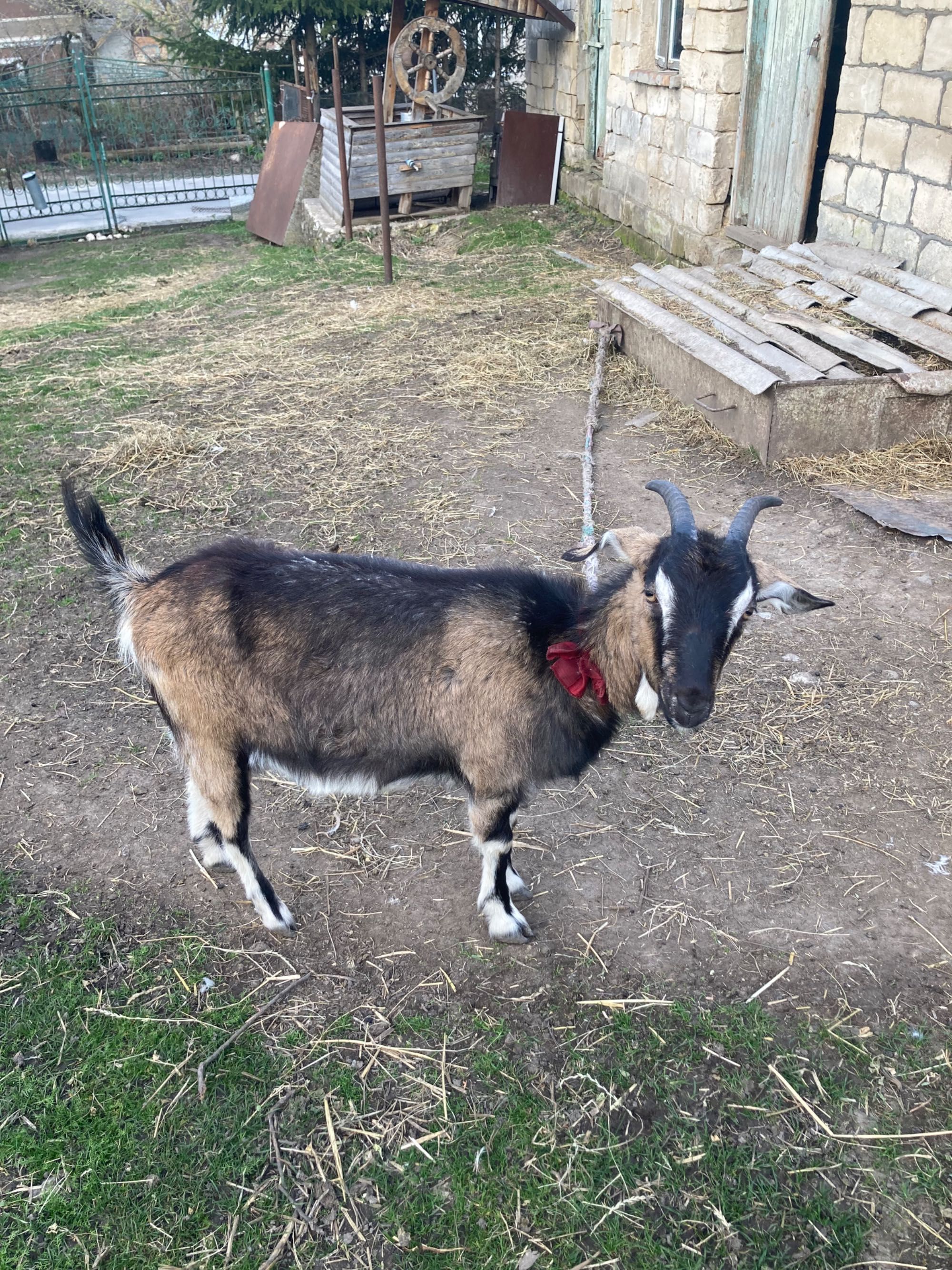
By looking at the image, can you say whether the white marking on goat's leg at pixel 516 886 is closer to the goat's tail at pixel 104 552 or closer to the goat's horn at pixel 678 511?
the goat's horn at pixel 678 511

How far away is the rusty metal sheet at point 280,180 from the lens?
495 inches

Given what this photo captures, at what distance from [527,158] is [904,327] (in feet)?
28.0

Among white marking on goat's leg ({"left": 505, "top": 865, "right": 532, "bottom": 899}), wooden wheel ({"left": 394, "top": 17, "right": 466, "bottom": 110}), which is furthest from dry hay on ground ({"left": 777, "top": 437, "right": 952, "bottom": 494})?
wooden wheel ({"left": 394, "top": 17, "right": 466, "bottom": 110})

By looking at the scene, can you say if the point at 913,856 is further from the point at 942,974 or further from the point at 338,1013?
the point at 338,1013

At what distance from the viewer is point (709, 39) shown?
8.48m

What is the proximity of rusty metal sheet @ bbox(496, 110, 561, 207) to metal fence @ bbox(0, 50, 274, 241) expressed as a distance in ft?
15.7

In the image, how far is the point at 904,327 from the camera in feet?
19.7

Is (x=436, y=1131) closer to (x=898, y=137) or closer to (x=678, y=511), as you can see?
(x=678, y=511)

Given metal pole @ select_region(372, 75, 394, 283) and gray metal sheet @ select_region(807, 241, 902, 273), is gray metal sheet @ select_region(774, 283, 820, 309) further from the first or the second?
metal pole @ select_region(372, 75, 394, 283)

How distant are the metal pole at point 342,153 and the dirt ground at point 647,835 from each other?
25.6 feet

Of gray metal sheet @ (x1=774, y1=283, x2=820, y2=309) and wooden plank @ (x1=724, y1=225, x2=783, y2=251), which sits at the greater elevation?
wooden plank @ (x1=724, y1=225, x2=783, y2=251)

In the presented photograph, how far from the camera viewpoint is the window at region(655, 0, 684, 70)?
9734mm

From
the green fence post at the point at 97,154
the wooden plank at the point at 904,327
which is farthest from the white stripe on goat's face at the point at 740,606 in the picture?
the green fence post at the point at 97,154

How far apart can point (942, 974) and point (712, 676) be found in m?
1.27
